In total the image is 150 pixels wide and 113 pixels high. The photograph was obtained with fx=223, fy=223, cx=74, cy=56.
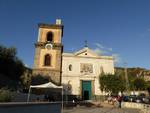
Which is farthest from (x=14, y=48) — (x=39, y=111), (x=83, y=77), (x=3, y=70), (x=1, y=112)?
(x=1, y=112)

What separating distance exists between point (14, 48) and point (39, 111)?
31591 millimetres

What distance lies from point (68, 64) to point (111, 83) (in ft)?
28.8

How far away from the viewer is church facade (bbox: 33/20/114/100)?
40844mm

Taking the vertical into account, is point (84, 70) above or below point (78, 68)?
below

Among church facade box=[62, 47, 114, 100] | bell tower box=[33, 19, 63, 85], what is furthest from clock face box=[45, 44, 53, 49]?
church facade box=[62, 47, 114, 100]

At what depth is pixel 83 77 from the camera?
42438 mm

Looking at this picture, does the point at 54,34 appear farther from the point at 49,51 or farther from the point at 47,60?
the point at 47,60

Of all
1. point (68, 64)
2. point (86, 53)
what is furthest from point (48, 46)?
point (86, 53)

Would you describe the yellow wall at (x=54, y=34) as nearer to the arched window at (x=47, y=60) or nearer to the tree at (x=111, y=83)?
the arched window at (x=47, y=60)

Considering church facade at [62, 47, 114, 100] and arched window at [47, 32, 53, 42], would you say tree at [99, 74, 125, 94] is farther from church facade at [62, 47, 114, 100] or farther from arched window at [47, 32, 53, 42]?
arched window at [47, 32, 53, 42]

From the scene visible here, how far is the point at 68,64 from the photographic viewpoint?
42.2 metres

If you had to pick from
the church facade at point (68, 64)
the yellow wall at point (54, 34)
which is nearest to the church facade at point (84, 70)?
the church facade at point (68, 64)

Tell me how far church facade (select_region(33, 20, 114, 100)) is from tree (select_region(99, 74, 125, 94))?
6.17 ft

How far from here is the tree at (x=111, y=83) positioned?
39594mm
